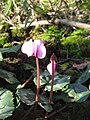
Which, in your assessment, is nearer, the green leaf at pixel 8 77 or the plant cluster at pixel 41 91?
the plant cluster at pixel 41 91

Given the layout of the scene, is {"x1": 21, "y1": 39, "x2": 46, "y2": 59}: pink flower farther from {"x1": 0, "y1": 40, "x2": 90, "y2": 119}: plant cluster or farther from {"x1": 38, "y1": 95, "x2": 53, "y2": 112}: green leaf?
{"x1": 38, "y1": 95, "x2": 53, "y2": 112}: green leaf

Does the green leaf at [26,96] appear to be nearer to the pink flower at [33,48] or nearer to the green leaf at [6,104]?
the green leaf at [6,104]

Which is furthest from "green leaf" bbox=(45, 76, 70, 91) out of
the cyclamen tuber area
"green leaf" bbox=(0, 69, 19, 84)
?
"green leaf" bbox=(0, 69, 19, 84)

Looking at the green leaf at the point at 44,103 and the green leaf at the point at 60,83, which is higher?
the green leaf at the point at 60,83

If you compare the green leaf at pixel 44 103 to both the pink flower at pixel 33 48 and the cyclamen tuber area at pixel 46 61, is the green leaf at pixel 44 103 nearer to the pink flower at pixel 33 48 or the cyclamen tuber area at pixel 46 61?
the cyclamen tuber area at pixel 46 61

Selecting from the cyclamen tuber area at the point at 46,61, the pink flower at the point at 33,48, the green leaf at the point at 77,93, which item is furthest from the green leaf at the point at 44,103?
the pink flower at the point at 33,48

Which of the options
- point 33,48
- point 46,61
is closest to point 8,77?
point 33,48

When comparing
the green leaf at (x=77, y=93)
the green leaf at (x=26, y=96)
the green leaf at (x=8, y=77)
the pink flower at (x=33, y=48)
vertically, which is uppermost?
the pink flower at (x=33, y=48)
